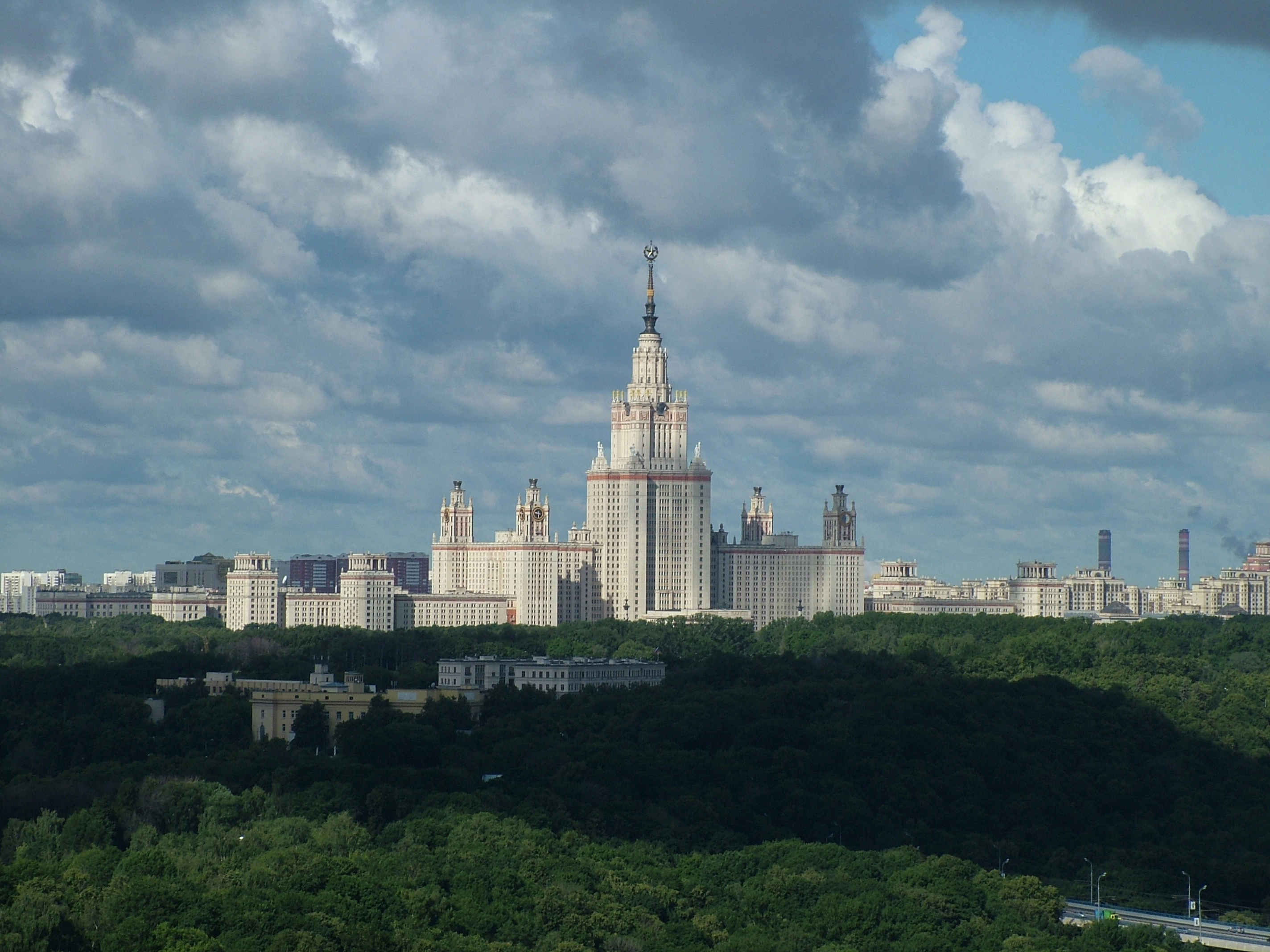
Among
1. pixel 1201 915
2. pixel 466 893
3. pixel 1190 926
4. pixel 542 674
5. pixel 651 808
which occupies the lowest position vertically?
pixel 1201 915

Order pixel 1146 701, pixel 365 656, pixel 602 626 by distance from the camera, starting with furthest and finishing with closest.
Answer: pixel 602 626, pixel 365 656, pixel 1146 701

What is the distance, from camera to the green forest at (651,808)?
8338cm

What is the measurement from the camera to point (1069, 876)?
104 m

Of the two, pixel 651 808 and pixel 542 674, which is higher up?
pixel 542 674

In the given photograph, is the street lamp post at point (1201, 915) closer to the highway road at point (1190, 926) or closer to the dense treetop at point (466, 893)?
the highway road at point (1190, 926)

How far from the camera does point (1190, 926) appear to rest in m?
90.7

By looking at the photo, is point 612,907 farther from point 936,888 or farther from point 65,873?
point 65,873

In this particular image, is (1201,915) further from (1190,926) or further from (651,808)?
(651,808)

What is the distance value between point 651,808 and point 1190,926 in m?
25.9

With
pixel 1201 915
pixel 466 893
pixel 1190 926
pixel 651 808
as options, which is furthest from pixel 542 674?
pixel 1190 926

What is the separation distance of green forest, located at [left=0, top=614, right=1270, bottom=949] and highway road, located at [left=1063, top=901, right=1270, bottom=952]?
2248mm

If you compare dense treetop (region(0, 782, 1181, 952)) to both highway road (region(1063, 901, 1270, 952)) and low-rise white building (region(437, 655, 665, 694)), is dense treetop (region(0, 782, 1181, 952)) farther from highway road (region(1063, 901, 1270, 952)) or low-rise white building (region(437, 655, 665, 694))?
low-rise white building (region(437, 655, 665, 694))

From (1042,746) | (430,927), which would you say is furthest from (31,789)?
(1042,746)

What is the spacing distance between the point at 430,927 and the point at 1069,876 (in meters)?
32.5
